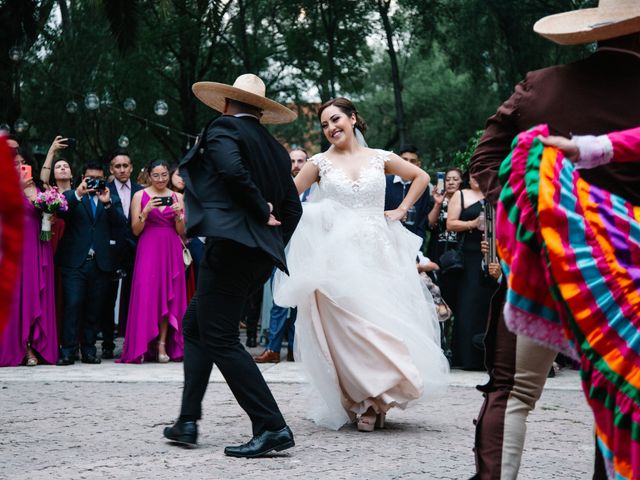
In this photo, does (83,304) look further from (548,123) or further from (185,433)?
(548,123)

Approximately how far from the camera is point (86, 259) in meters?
10.3

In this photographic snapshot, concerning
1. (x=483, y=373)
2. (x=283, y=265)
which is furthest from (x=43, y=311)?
(x=283, y=265)

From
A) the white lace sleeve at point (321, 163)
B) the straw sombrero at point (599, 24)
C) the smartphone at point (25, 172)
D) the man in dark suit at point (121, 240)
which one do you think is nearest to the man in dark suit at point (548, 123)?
the straw sombrero at point (599, 24)

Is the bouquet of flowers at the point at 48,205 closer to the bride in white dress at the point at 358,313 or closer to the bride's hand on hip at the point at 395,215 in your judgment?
the bride in white dress at the point at 358,313

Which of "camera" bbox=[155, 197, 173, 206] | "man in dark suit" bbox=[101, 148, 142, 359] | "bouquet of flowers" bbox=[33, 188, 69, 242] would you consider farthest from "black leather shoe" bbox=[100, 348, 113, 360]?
"camera" bbox=[155, 197, 173, 206]

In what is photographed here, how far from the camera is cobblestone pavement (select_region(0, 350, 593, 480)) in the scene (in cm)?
517

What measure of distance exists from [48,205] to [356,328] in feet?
14.2

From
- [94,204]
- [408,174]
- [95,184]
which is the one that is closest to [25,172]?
[95,184]

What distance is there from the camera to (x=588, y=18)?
378 cm

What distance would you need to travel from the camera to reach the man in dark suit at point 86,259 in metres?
10.1

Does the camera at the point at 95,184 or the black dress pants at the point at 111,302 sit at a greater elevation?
the camera at the point at 95,184

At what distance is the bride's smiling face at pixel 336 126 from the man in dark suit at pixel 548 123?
299 cm

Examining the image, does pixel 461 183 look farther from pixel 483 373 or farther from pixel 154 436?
pixel 154 436

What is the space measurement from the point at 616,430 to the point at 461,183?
7472mm
